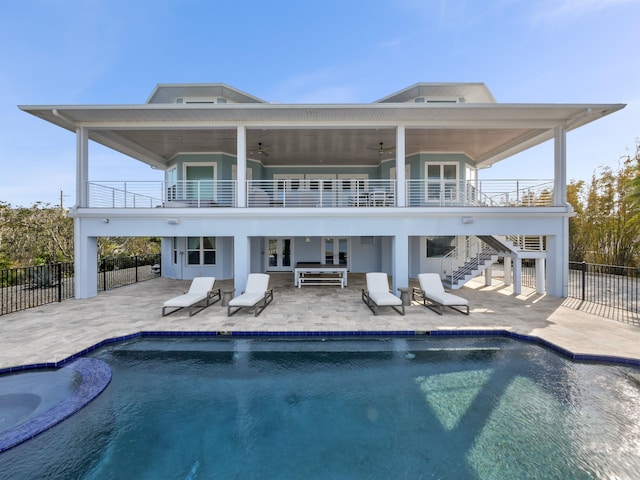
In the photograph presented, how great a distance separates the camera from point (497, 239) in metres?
10.3

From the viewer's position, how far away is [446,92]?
12891 mm

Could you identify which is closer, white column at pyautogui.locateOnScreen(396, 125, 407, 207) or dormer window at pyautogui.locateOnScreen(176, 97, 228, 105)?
white column at pyautogui.locateOnScreen(396, 125, 407, 207)

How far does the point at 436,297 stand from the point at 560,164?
6624 millimetres

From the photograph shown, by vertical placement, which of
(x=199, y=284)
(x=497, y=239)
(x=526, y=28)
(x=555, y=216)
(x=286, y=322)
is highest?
(x=526, y=28)

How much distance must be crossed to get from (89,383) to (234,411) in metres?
2.59

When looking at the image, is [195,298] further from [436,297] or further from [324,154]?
[324,154]

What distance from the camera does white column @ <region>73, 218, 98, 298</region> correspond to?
9.45 metres

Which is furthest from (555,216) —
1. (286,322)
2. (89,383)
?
(89,383)

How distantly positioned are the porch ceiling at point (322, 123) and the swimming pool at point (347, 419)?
7.05 m

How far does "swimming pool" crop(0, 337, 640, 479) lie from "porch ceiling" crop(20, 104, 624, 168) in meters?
7.05

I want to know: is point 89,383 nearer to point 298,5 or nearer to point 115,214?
point 115,214

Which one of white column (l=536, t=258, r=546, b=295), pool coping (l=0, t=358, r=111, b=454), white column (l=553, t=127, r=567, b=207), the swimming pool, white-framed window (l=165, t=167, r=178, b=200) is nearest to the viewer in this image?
the swimming pool

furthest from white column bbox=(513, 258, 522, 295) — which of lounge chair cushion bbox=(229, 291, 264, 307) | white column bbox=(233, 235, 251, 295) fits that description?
white column bbox=(233, 235, 251, 295)

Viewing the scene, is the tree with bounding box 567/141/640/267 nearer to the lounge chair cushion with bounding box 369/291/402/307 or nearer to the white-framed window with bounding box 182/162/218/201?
the lounge chair cushion with bounding box 369/291/402/307
